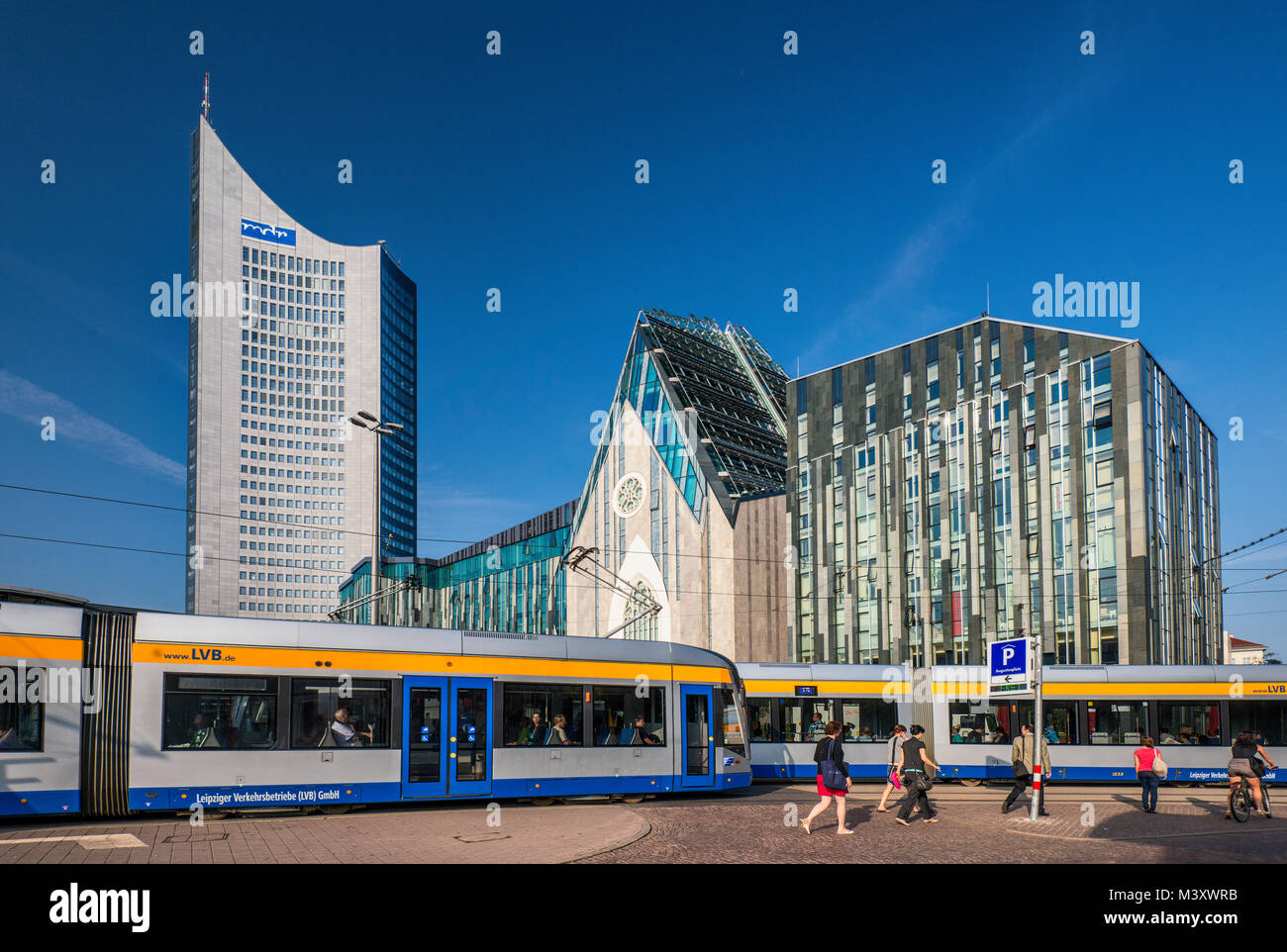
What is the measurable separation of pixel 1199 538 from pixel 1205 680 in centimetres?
3326

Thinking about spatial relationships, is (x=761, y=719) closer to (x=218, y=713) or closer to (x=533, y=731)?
(x=533, y=731)

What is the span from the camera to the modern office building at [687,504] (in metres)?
66.7

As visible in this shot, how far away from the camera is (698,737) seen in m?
20.9

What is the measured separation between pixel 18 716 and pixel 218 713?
2.63 meters

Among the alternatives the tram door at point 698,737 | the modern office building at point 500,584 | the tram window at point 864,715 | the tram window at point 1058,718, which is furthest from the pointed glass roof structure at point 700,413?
the tram door at point 698,737

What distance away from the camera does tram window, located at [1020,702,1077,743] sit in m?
25.7

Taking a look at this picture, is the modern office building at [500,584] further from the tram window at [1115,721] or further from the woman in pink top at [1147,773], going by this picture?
the woman in pink top at [1147,773]

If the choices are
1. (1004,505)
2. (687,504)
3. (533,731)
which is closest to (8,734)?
(533,731)

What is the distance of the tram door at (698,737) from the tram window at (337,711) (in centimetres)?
586

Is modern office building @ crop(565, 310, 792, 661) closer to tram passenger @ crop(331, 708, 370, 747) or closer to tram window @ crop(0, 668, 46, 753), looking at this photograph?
tram passenger @ crop(331, 708, 370, 747)

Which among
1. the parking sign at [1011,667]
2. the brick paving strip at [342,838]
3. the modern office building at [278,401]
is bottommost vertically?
the brick paving strip at [342,838]

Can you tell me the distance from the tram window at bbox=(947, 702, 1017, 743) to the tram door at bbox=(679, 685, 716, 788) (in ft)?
25.9

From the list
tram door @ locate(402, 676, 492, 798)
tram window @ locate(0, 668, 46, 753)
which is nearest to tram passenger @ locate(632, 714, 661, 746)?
tram door @ locate(402, 676, 492, 798)
